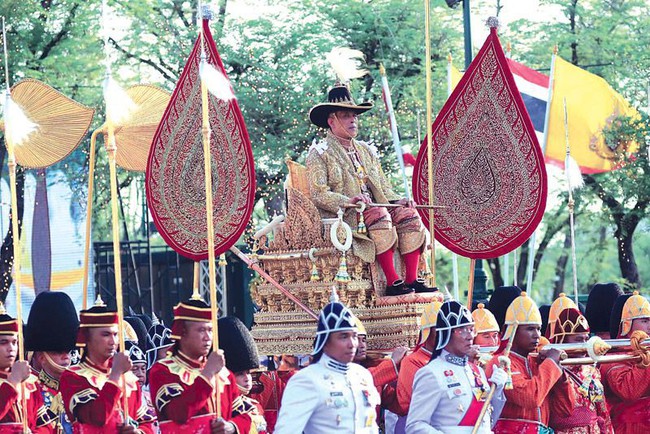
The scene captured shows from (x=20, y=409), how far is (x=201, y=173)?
9.60 feet

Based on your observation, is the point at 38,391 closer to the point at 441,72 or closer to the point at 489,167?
the point at 489,167

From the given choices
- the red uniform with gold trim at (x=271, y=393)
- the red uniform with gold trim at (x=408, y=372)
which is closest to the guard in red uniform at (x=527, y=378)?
the red uniform with gold trim at (x=408, y=372)

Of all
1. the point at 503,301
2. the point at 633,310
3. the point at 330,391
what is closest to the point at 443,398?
the point at 330,391

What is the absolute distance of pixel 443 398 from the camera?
940cm

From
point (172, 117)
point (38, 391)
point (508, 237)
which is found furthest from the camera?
A: point (508, 237)

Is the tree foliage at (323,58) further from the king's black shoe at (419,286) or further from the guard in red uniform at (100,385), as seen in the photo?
the guard in red uniform at (100,385)

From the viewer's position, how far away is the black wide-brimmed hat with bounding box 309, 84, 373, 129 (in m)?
12.6

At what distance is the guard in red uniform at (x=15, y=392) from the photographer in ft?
30.5

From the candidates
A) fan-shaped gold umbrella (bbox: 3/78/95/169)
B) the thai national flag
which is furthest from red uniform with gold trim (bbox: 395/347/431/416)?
the thai national flag

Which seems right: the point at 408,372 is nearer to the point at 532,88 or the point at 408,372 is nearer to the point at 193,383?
the point at 193,383

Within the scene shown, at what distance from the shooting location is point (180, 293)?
894 inches

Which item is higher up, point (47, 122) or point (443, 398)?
point (47, 122)

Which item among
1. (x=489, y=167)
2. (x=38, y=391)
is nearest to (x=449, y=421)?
(x=38, y=391)

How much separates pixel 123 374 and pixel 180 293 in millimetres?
13673
